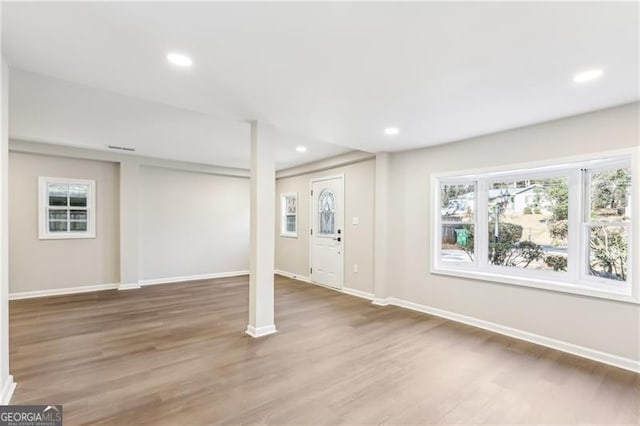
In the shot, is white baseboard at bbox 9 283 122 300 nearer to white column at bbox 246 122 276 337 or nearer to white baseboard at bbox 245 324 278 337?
white baseboard at bbox 245 324 278 337

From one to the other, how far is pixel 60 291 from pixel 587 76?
7.58 meters

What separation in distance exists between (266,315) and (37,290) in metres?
4.42

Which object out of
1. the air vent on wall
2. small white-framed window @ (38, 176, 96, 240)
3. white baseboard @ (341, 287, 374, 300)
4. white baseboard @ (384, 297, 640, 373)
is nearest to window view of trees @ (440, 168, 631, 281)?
white baseboard @ (384, 297, 640, 373)

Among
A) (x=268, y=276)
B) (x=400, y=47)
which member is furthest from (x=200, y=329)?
(x=400, y=47)

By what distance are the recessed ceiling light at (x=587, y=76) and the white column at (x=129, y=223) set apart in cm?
647

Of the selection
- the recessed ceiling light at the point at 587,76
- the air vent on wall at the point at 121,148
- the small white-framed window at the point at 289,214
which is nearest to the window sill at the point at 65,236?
the air vent on wall at the point at 121,148

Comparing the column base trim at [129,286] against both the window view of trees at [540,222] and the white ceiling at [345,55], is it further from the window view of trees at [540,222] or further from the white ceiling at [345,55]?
the window view of trees at [540,222]

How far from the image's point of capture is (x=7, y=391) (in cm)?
216

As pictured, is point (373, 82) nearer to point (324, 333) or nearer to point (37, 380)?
point (324, 333)

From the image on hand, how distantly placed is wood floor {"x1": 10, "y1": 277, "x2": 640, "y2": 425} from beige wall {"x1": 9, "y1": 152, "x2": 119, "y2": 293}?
3.82 feet

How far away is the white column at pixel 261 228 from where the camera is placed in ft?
11.2

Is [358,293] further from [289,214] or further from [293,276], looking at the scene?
[289,214]

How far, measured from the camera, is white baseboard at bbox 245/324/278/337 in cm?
345

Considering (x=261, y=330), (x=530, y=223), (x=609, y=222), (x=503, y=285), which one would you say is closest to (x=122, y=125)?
(x=261, y=330)
